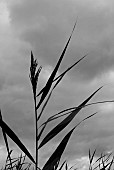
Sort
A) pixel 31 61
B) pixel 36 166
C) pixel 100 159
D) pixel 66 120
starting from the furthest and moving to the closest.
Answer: pixel 100 159, pixel 31 61, pixel 66 120, pixel 36 166

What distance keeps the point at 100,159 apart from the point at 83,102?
3440mm

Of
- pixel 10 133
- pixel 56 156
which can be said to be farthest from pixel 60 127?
pixel 10 133

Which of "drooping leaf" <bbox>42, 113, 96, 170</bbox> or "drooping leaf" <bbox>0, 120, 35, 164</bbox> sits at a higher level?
"drooping leaf" <bbox>0, 120, 35, 164</bbox>

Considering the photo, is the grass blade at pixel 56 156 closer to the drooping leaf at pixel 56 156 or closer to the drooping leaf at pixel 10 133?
the drooping leaf at pixel 56 156

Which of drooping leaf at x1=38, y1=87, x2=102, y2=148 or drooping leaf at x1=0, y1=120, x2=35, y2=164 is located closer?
drooping leaf at x1=0, y1=120, x2=35, y2=164

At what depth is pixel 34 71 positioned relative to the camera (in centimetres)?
234

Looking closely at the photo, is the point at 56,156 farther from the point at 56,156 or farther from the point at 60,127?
the point at 60,127

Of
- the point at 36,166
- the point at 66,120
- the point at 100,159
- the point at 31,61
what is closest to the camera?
the point at 36,166

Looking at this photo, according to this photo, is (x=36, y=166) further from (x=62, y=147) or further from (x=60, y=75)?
(x=60, y=75)

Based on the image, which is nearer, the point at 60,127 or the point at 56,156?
the point at 56,156

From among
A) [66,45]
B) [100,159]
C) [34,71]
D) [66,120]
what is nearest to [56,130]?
[66,120]

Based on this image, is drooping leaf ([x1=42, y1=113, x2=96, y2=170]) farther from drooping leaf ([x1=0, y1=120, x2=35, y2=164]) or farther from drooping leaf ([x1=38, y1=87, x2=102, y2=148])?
drooping leaf ([x1=0, y1=120, x2=35, y2=164])

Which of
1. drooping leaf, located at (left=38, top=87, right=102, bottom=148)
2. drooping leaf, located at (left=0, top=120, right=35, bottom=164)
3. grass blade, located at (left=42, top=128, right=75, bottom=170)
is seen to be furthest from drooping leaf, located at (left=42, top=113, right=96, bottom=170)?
drooping leaf, located at (left=0, top=120, right=35, bottom=164)

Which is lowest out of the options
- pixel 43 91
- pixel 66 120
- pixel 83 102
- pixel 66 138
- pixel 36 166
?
pixel 36 166
